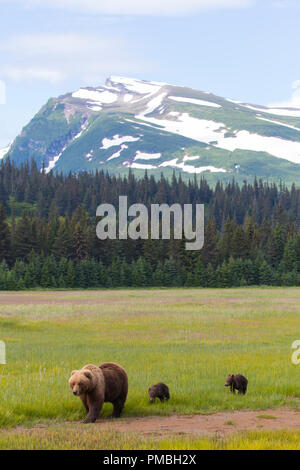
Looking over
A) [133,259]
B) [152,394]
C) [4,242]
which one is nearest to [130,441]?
[152,394]

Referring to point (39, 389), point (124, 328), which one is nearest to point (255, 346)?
point (124, 328)

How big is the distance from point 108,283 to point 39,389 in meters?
99.6

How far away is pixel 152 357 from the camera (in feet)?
85.4

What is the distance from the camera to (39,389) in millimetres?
18047

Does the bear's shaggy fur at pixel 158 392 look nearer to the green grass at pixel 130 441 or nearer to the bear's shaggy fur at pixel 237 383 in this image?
the bear's shaggy fur at pixel 237 383

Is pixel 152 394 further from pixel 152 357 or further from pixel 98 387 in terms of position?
pixel 152 357

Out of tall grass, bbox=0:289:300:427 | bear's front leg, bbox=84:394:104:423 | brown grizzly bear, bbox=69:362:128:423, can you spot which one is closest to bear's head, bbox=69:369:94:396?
brown grizzly bear, bbox=69:362:128:423

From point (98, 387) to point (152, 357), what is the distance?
37.3 feet

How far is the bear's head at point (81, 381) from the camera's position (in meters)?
14.1

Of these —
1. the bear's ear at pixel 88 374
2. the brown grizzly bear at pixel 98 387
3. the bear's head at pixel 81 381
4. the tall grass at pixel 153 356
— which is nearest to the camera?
the bear's head at pixel 81 381

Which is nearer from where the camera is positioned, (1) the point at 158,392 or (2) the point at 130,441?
(2) the point at 130,441

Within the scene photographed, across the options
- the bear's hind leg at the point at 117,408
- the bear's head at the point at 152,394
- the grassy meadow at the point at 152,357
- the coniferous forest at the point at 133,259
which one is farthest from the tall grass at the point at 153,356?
the coniferous forest at the point at 133,259

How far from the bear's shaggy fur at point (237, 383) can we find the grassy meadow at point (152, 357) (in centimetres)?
33
